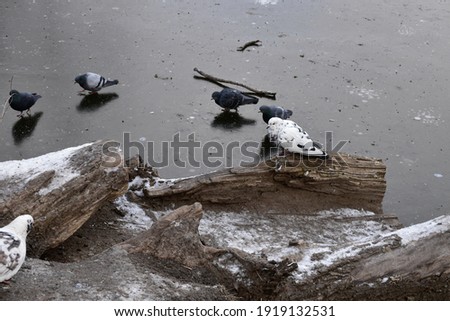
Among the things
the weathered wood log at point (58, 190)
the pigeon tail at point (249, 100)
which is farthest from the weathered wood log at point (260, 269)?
the pigeon tail at point (249, 100)

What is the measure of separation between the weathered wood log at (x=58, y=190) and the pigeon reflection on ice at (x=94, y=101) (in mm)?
2926

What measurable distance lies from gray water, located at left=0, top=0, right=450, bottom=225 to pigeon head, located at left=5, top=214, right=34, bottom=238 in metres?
2.62

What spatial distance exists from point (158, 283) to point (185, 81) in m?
5.19

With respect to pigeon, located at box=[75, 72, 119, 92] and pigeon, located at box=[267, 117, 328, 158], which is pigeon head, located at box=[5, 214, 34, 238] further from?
pigeon, located at box=[75, 72, 119, 92]

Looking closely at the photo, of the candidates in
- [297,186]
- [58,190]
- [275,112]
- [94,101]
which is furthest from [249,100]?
[58,190]

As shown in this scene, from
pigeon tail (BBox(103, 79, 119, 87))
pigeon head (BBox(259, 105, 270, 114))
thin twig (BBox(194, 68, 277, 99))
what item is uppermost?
pigeon head (BBox(259, 105, 270, 114))

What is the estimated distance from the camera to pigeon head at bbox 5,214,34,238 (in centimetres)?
461

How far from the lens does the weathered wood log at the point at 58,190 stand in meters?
5.24

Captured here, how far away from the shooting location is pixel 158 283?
4.48 meters

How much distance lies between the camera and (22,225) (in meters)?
4.67

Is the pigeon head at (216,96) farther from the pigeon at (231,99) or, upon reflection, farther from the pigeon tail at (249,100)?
the pigeon tail at (249,100)

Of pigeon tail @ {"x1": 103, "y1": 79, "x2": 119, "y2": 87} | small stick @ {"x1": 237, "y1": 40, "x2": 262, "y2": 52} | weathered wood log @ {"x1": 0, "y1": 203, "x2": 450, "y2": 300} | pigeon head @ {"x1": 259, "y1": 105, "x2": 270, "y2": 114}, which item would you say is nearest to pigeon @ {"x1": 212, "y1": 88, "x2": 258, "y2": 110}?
pigeon head @ {"x1": 259, "y1": 105, "x2": 270, "y2": 114}

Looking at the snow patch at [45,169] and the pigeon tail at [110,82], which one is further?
the pigeon tail at [110,82]

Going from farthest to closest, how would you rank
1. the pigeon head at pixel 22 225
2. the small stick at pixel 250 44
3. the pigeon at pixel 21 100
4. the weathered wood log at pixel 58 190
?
the small stick at pixel 250 44 < the pigeon at pixel 21 100 < the weathered wood log at pixel 58 190 < the pigeon head at pixel 22 225
